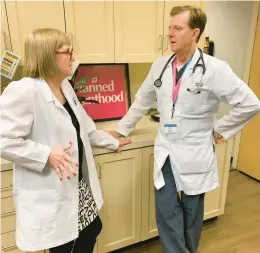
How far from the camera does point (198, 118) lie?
1401mm

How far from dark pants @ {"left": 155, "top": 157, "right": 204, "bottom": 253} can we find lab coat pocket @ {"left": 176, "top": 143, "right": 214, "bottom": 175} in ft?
0.28

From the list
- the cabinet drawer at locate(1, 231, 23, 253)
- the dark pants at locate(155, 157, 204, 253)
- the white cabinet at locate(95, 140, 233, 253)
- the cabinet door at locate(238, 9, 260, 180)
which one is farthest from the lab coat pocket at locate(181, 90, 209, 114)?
the cabinet door at locate(238, 9, 260, 180)

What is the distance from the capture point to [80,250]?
1370mm

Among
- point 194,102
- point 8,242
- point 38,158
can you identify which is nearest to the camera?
point 38,158

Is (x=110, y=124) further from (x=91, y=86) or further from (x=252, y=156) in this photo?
(x=252, y=156)

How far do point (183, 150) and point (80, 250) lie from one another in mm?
760

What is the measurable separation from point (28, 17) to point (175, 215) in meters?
1.42

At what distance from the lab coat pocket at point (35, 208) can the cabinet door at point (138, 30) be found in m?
1.05

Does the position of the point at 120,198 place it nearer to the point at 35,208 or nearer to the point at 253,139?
the point at 35,208

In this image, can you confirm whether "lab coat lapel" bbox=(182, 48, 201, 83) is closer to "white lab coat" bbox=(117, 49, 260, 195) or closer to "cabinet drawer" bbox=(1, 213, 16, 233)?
"white lab coat" bbox=(117, 49, 260, 195)

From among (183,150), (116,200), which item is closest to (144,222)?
(116,200)

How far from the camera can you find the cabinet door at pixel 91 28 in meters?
1.60

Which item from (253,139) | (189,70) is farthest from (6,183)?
(253,139)

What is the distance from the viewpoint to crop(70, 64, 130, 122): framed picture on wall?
6.56 feet
